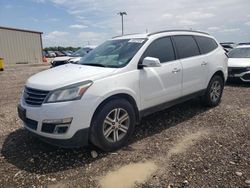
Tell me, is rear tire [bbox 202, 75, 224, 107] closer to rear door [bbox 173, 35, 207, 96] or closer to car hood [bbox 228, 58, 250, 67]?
rear door [bbox 173, 35, 207, 96]

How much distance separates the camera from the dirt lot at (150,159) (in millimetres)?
3217

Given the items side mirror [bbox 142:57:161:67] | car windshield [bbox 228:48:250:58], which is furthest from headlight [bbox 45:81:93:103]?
car windshield [bbox 228:48:250:58]

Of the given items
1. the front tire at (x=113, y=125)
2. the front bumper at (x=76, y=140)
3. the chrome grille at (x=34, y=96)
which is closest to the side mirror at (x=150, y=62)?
the front tire at (x=113, y=125)

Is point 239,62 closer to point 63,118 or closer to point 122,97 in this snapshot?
point 122,97

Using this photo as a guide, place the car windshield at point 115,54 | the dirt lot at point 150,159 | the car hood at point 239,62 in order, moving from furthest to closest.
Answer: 1. the car hood at point 239,62
2. the car windshield at point 115,54
3. the dirt lot at point 150,159

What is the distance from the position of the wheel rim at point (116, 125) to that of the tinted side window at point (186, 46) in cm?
190

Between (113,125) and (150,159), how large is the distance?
2.42 feet

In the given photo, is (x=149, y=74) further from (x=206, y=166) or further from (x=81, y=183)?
(x=81, y=183)

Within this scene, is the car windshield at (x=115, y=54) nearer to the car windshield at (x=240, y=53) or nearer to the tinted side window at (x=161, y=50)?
the tinted side window at (x=161, y=50)

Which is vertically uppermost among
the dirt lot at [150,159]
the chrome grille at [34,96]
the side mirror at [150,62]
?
the side mirror at [150,62]

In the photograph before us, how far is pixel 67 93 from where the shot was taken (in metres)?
3.55

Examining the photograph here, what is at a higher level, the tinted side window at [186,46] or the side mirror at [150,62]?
the tinted side window at [186,46]

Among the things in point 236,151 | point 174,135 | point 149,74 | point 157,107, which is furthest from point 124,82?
point 236,151

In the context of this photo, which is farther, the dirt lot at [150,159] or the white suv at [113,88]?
the white suv at [113,88]
